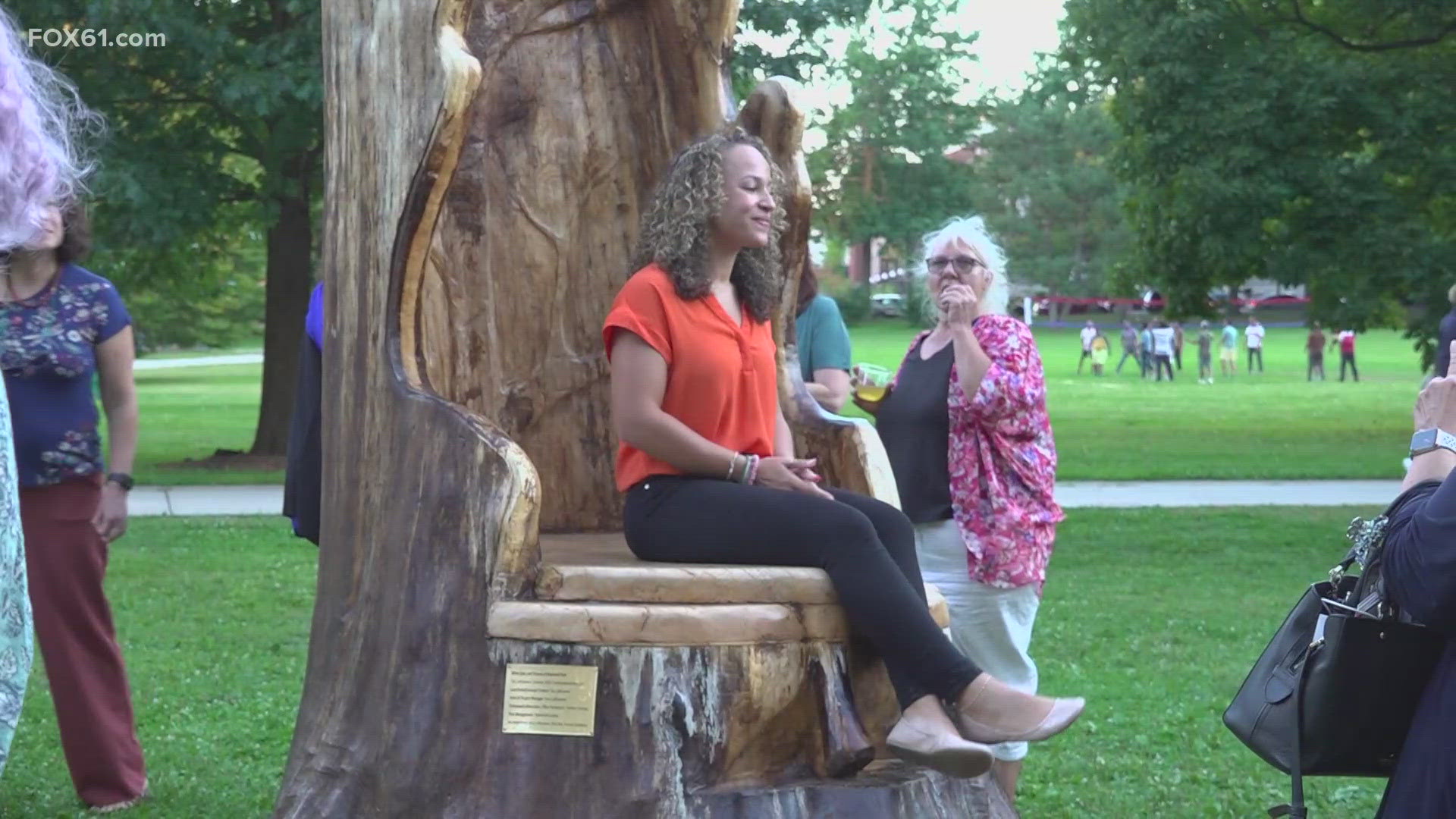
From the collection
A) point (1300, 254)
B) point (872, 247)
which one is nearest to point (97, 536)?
point (1300, 254)

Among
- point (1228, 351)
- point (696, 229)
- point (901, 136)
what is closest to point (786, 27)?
point (696, 229)

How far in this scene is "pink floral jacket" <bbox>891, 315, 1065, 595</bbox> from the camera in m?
5.36

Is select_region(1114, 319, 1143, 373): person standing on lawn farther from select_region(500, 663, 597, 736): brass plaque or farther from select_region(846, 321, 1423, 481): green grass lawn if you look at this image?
select_region(500, 663, 597, 736): brass plaque

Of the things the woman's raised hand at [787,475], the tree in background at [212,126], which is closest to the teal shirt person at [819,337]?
the woman's raised hand at [787,475]

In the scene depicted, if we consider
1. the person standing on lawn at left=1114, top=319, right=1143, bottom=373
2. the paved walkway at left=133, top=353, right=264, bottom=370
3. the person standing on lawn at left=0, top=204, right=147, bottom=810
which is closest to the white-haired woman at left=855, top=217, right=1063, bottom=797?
the person standing on lawn at left=0, top=204, right=147, bottom=810

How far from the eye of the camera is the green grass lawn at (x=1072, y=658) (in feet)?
19.6

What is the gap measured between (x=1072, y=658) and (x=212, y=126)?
36.1 ft

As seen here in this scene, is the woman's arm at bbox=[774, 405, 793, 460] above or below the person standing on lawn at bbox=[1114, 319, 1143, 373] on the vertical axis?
above

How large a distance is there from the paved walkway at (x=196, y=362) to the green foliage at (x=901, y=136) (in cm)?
2027

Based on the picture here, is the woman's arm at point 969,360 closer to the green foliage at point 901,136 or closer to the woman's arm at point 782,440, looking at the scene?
the woman's arm at point 782,440

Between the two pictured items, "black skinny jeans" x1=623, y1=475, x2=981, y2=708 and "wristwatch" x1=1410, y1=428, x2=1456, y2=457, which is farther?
"black skinny jeans" x1=623, y1=475, x2=981, y2=708

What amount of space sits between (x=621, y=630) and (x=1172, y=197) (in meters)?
14.9

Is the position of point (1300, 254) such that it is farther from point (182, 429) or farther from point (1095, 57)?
point (182, 429)

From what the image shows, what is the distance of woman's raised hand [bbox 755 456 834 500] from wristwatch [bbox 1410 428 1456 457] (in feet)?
4.53
